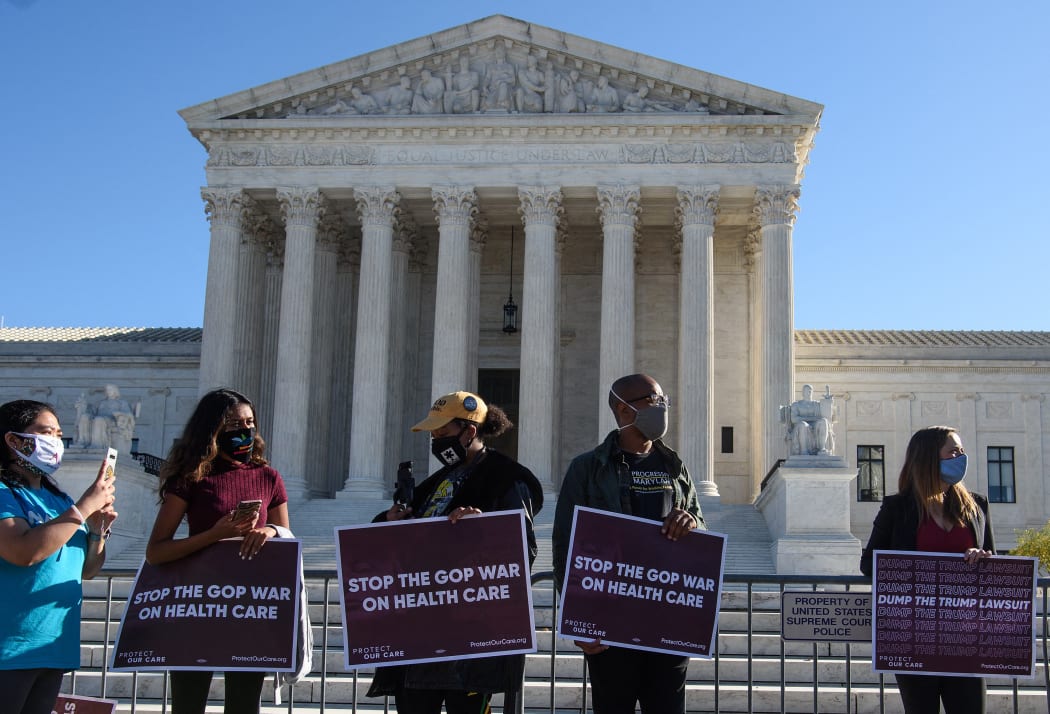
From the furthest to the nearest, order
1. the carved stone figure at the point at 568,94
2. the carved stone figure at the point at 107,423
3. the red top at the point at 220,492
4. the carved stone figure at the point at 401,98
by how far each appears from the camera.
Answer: the carved stone figure at the point at 401,98
the carved stone figure at the point at 568,94
the carved stone figure at the point at 107,423
the red top at the point at 220,492

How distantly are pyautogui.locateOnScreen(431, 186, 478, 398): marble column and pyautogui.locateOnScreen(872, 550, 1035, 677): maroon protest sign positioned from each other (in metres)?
26.1

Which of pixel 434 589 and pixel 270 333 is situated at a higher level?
pixel 270 333

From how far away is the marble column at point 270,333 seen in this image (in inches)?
1478

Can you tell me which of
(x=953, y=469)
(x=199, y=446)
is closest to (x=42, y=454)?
(x=199, y=446)

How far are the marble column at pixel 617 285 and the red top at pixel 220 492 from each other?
26.3 metres

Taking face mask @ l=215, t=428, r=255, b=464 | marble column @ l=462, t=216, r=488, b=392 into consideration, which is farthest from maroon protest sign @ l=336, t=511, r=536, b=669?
marble column @ l=462, t=216, r=488, b=392

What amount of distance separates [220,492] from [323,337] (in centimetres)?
3039

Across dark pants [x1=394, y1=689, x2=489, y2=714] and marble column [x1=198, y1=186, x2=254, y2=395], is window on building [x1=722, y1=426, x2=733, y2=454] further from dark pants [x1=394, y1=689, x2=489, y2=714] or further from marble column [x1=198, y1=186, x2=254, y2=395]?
dark pants [x1=394, y1=689, x2=489, y2=714]

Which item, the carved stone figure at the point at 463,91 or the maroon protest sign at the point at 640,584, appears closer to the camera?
the maroon protest sign at the point at 640,584

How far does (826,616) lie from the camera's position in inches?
372

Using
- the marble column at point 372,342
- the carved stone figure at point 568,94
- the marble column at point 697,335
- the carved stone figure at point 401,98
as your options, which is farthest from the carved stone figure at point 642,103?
the marble column at point 372,342

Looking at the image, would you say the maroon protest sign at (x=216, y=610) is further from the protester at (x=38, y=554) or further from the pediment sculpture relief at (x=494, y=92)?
the pediment sculpture relief at (x=494, y=92)

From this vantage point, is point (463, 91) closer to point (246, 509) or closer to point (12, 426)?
point (246, 509)

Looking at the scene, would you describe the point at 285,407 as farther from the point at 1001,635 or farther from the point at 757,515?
the point at 1001,635
